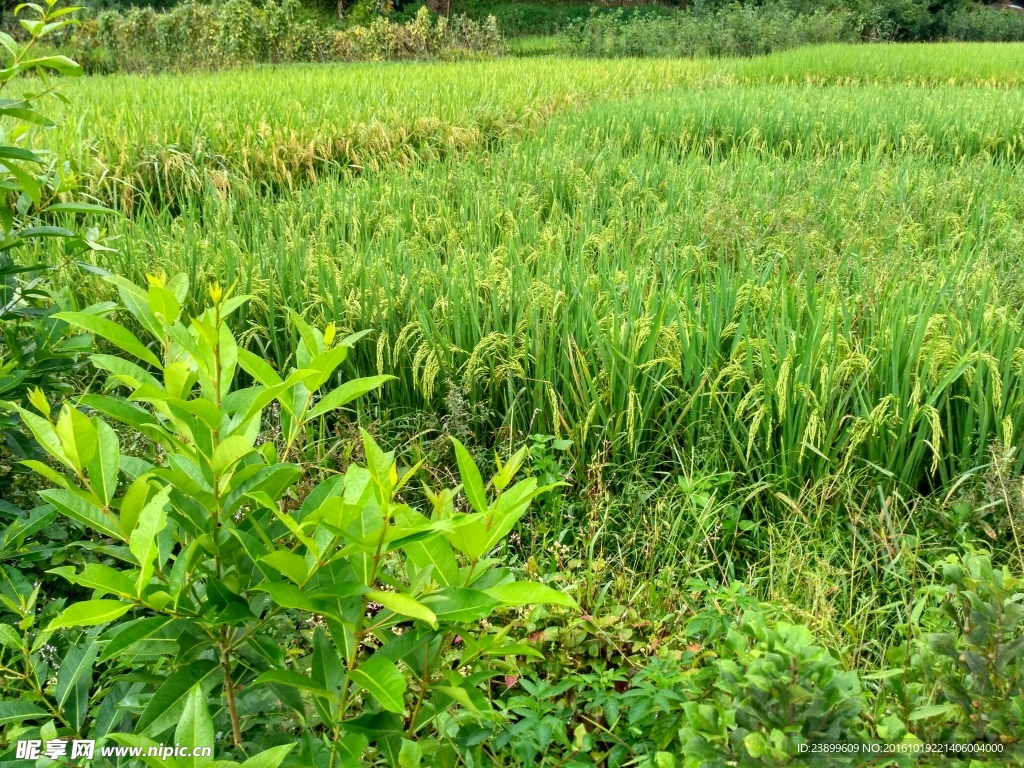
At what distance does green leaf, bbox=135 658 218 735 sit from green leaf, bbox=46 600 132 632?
13cm

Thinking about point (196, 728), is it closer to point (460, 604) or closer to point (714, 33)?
point (460, 604)

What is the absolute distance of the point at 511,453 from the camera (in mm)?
1988

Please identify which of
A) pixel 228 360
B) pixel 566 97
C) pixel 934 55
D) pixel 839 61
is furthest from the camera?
pixel 934 55

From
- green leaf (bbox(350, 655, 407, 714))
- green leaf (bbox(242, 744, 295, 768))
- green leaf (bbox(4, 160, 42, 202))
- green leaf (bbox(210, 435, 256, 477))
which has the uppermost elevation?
green leaf (bbox(4, 160, 42, 202))

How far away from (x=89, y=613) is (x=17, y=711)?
14.8 inches

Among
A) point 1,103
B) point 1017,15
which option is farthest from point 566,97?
point 1017,15

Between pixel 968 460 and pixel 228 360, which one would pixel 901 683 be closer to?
pixel 228 360

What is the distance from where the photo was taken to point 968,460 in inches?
75.4

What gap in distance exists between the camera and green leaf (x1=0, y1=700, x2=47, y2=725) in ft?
3.00

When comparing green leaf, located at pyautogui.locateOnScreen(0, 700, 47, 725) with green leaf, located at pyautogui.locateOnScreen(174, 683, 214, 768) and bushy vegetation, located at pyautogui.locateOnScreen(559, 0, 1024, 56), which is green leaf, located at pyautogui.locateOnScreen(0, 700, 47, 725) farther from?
bushy vegetation, located at pyautogui.locateOnScreen(559, 0, 1024, 56)

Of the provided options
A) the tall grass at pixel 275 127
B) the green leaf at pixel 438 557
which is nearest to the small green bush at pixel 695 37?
the tall grass at pixel 275 127

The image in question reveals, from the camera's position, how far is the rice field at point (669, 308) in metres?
1.83

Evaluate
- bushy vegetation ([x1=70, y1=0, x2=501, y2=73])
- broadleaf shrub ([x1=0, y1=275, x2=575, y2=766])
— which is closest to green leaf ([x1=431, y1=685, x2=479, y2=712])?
broadleaf shrub ([x1=0, y1=275, x2=575, y2=766])

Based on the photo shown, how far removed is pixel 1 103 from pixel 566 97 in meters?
6.36
